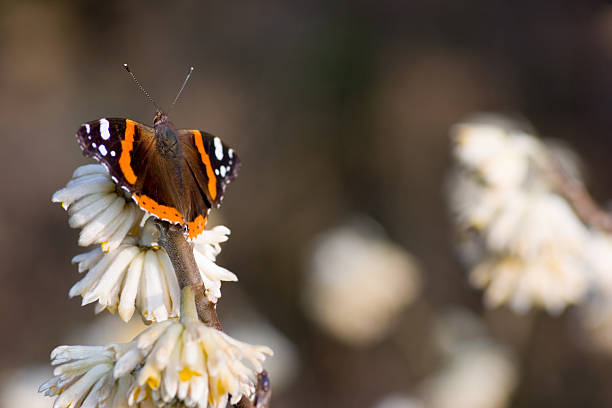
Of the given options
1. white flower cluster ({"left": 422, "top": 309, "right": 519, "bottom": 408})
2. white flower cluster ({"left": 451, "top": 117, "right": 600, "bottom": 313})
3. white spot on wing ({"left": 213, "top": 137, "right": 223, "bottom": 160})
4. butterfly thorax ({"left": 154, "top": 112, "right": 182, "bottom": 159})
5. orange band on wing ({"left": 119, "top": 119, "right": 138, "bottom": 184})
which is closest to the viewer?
orange band on wing ({"left": 119, "top": 119, "right": 138, "bottom": 184})

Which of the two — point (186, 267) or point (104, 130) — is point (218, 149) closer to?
point (104, 130)

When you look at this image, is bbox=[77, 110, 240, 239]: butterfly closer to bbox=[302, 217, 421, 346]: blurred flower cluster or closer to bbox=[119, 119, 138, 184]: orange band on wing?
bbox=[119, 119, 138, 184]: orange band on wing

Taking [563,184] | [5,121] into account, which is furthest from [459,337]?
[5,121]

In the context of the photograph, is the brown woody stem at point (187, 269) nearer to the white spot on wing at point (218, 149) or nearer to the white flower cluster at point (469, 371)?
the white spot on wing at point (218, 149)

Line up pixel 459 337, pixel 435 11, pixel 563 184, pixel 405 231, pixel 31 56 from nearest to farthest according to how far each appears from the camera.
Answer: pixel 563 184 < pixel 459 337 < pixel 405 231 < pixel 435 11 < pixel 31 56

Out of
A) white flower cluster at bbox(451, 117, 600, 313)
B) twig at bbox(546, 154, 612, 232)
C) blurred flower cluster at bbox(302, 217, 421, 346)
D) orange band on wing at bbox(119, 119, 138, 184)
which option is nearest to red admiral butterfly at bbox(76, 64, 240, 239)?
orange band on wing at bbox(119, 119, 138, 184)

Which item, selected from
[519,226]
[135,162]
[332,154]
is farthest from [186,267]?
[332,154]

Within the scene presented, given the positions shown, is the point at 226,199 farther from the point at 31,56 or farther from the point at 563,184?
the point at 563,184
